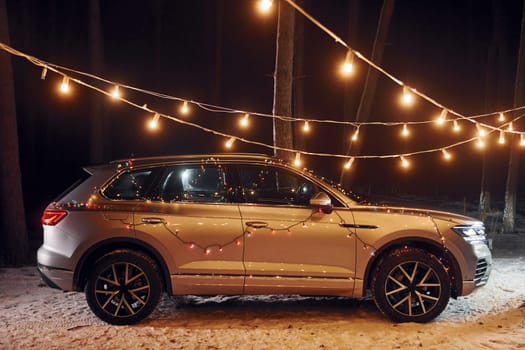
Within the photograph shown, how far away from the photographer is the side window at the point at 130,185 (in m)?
6.04

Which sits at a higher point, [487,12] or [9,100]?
[487,12]

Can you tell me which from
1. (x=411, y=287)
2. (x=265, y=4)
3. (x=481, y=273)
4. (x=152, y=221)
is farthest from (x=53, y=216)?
(x=481, y=273)

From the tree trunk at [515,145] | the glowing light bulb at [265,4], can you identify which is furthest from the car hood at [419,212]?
the tree trunk at [515,145]

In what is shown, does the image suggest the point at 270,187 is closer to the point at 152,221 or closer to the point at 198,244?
the point at 198,244

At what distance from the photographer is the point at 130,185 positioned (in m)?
6.11

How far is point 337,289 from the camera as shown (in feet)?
19.4

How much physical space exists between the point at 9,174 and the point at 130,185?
4.63m

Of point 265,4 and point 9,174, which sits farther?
point 9,174

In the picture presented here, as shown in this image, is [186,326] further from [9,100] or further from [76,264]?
[9,100]

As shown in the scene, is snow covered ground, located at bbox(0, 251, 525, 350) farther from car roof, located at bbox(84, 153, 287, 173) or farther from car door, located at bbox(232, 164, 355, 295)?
car roof, located at bbox(84, 153, 287, 173)

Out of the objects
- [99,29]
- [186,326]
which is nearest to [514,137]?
[186,326]

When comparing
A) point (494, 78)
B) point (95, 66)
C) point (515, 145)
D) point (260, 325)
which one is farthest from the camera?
point (494, 78)

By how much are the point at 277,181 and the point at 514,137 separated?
10372mm

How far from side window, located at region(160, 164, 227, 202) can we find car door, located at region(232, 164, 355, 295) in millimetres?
456
